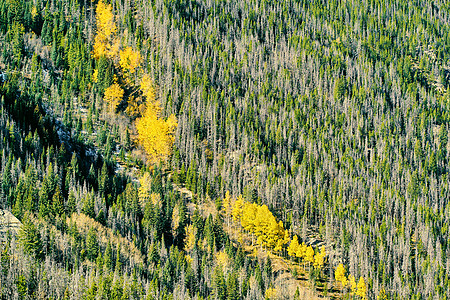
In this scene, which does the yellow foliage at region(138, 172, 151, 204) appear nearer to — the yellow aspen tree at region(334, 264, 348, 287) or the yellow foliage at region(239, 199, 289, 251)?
the yellow foliage at region(239, 199, 289, 251)

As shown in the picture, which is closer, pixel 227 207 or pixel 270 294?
pixel 270 294

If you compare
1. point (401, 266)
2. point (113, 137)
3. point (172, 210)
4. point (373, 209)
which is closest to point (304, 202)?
point (373, 209)

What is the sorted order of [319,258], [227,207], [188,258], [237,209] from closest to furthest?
[188,258] < [319,258] < [237,209] < [227,207]

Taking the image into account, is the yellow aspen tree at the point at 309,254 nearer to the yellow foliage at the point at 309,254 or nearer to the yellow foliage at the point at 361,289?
the yellow foliage at the point at 309,254

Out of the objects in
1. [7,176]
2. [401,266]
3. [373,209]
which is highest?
[7,176]

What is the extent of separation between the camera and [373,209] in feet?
643

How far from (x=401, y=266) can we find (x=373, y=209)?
23375 millimetres

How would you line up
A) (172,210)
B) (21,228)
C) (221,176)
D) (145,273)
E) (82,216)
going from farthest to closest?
1. (221,176)
2. (172,210)
3. (82,216)
4. (145,273)
5. (21,228)

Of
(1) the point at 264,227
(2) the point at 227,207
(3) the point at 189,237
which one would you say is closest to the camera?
(3) the point at 189,237

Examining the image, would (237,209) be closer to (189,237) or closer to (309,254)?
(189,237)

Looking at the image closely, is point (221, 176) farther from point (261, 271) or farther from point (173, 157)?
point (261, 271)

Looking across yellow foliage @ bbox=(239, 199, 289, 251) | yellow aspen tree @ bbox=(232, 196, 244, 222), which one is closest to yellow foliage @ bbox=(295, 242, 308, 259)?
yellow foliage @ bbox=(239, 199, 289, 251)

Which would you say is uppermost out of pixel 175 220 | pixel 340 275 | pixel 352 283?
pixel 175 220

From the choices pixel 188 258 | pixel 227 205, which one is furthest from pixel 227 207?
pixel 188 258
